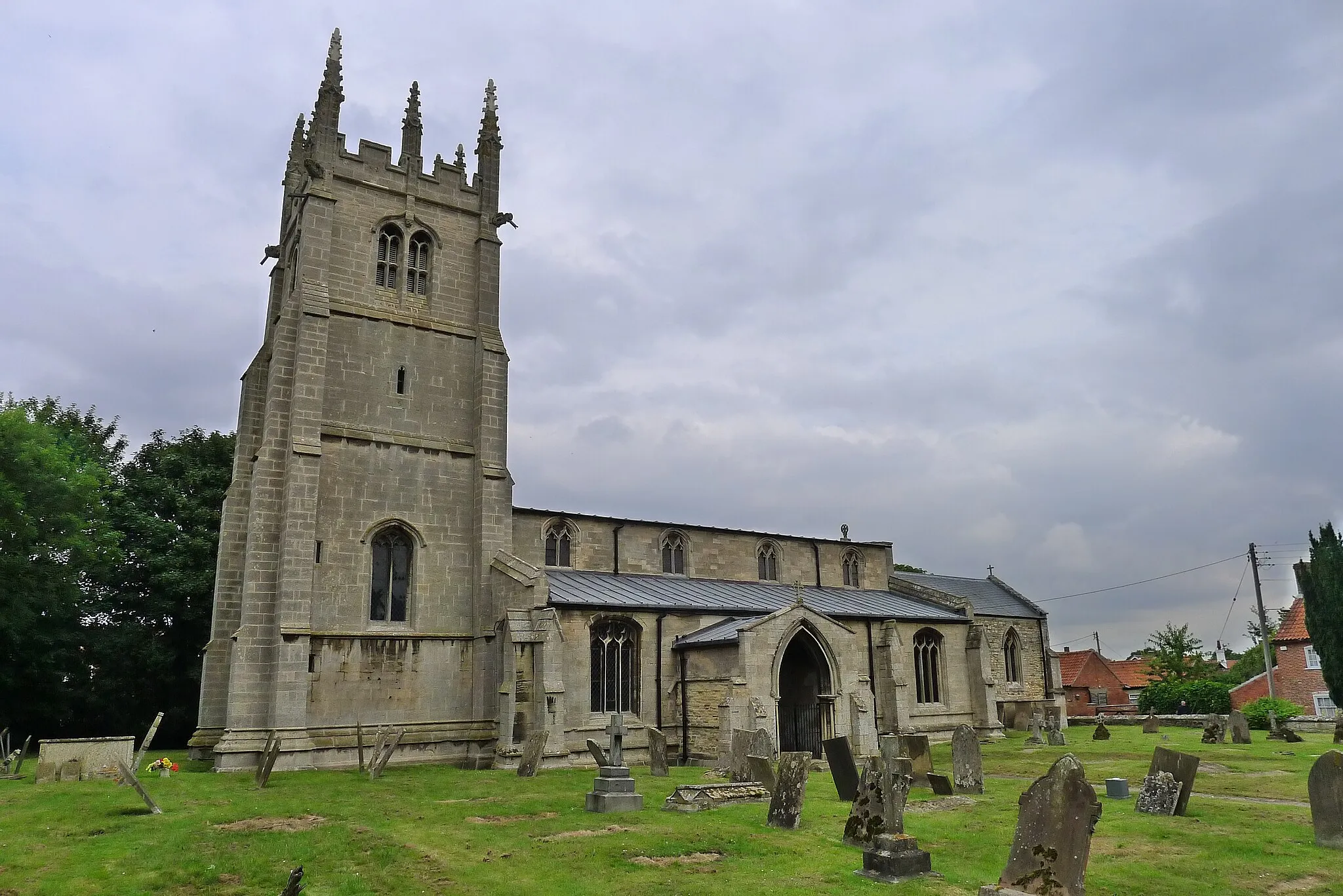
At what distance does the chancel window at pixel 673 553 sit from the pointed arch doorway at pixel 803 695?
256 inches

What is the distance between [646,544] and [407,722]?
39.1 feet

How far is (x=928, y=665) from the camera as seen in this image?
115 feet

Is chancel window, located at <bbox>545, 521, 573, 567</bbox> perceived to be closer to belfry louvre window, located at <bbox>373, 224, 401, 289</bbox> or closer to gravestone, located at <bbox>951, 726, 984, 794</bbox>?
belfry louvre window, located at <bbox>373, 224, 401, 289</bbox>

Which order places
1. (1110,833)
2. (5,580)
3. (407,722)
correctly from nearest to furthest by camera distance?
(1110,833), (407,722), (5,580)

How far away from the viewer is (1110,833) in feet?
45.9

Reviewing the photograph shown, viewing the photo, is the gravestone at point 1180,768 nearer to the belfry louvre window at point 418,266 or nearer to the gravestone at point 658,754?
the gravestone at point 658,754

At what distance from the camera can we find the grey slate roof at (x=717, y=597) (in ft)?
91.9

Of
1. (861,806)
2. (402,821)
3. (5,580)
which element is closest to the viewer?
(861,806)

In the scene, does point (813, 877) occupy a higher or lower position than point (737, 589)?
lower

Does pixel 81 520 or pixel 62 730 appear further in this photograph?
pixel 62 730

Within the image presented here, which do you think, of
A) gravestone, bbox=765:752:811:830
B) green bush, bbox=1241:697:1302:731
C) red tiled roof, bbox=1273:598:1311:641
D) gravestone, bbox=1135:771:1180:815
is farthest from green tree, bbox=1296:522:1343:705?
gravestone, bbox=765:752:811:830

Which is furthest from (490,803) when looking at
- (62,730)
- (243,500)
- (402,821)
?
(62,730)

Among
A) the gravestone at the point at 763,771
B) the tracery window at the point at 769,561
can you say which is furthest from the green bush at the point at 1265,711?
the gravestone at the point at 763,771

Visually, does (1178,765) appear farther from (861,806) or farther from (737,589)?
(737,589)
